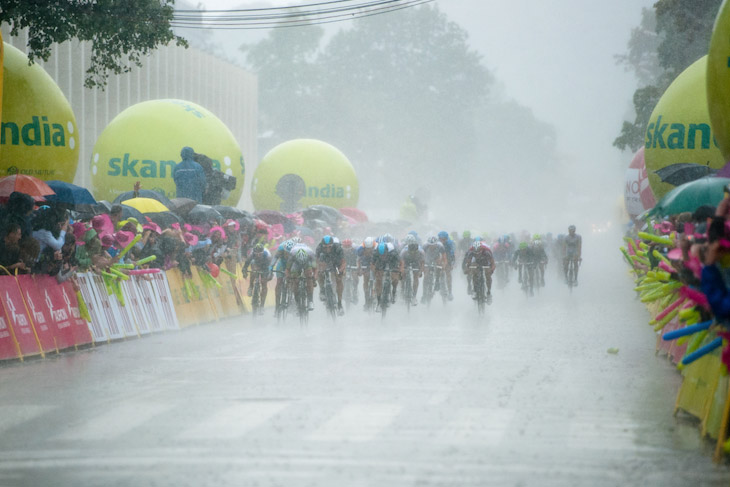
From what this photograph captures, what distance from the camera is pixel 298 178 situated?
36.9 meters

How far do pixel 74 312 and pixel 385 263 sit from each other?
8667 millimetres

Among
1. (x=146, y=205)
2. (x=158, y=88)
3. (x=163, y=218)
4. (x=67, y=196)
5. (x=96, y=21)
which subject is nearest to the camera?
(x=67, y=196)

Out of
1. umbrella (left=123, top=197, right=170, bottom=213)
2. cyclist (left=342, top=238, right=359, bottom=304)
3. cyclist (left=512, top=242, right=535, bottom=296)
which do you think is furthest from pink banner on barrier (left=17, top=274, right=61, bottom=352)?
cyclist (left=512, top=242, right=535, bottom=296)

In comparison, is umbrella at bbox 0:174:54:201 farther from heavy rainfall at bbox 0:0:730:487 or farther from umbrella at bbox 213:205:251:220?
umbrella at bbox 213:205:251:220

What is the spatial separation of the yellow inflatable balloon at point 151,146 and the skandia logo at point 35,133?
5976 mm

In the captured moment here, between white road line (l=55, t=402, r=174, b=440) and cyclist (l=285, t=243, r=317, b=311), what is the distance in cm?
1024

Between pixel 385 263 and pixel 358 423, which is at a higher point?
pixel 385 263

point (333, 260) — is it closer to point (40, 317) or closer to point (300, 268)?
point (300, 268)

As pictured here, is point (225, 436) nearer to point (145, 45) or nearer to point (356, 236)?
point (145, 45)

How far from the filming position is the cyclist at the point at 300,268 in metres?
20.1

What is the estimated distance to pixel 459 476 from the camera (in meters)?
6.76


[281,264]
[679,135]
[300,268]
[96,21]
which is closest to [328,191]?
[281,264]

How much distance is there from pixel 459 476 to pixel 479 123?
4912 inches

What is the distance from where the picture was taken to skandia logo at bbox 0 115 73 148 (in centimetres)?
1861
